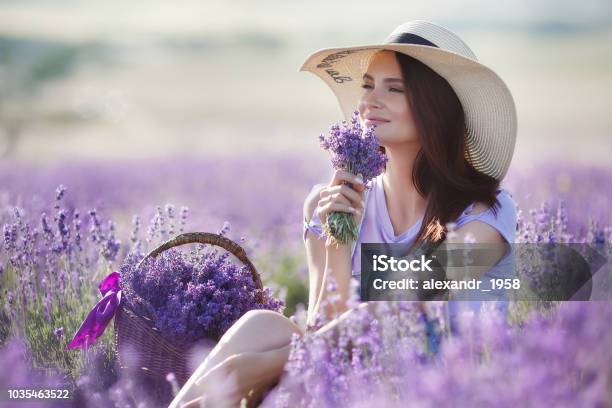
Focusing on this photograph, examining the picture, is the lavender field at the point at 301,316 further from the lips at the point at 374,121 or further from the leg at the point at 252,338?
the lips at the point at 374,121

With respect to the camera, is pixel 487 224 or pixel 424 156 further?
pixel 424 156

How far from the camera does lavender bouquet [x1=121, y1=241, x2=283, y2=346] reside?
3000 millimetres

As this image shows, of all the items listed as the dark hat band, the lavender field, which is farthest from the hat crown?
the lavender field

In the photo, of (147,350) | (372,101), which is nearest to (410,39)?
(372,101)

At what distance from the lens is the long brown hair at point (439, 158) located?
3.12 meters

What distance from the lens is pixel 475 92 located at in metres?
3.23

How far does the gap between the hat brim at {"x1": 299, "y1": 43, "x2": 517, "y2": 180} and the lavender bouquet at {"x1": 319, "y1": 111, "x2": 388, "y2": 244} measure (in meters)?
0.43

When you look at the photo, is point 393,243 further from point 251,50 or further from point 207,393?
point 251,50

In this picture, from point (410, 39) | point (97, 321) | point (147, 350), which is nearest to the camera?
point (147, 350)

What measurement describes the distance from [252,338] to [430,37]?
1.35m

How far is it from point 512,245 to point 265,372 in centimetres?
107

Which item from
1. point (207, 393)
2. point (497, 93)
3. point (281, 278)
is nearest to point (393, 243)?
point (497, 93)

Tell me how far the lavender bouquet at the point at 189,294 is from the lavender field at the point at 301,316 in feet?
0.74

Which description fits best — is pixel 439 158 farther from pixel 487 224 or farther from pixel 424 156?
pixel 487 224
